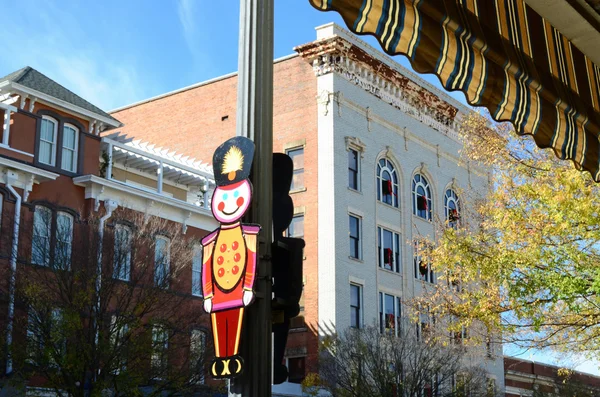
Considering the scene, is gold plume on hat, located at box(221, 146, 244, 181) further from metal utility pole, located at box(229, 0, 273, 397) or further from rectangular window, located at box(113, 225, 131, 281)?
rectangular window, located at box(113, 225, 131, 281)

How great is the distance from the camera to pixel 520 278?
1872cm

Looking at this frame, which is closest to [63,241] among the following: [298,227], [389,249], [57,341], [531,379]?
[57,341]

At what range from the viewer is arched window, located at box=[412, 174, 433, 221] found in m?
50.2

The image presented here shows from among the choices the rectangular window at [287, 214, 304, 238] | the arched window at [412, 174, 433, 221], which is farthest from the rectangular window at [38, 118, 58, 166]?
the arched window at [412, 174, 433, 221]

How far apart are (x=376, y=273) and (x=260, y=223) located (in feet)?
131

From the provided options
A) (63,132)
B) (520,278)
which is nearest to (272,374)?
(520,278)

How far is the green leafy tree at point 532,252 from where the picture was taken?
17703mm

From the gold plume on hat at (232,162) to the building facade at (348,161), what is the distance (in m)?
34.4

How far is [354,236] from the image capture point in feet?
146

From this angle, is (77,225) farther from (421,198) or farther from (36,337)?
(421,198)

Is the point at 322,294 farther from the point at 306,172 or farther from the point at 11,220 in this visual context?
the point at 11,220

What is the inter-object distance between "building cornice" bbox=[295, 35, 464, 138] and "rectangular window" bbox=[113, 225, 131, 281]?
17.6m

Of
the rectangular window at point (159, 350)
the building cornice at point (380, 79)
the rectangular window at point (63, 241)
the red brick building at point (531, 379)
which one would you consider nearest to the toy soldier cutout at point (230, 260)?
the rectangular window at point (159, 350)

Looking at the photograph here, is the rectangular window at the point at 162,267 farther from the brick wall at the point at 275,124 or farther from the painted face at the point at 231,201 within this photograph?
the painted face at the point at 231,201
